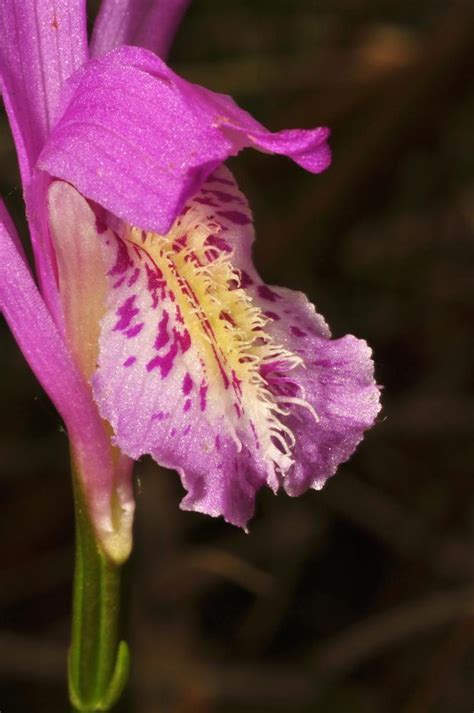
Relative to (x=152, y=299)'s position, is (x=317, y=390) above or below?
below

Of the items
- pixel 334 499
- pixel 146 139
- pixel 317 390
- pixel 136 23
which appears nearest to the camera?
pixel 146 139

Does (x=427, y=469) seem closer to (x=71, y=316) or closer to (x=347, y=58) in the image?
(x=347, y=58)

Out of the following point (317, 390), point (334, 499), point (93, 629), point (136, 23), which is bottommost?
point (334, 499)

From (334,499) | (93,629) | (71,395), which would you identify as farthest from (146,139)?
(334,499)

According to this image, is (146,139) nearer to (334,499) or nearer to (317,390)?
(317,390)

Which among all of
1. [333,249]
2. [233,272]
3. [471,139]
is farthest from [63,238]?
[471,139]

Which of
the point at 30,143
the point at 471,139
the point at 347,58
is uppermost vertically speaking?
the point at 30,143
